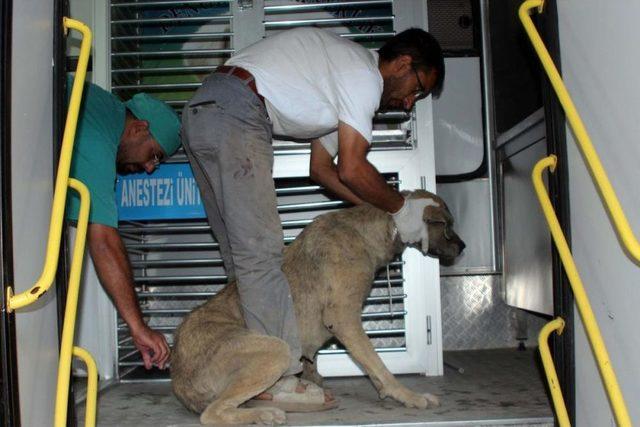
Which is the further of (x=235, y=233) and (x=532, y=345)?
(x=532, y=345)

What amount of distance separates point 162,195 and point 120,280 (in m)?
0.86

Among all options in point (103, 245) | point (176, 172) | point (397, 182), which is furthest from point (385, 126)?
point (103, 245)

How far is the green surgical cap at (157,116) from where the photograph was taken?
13.5ft

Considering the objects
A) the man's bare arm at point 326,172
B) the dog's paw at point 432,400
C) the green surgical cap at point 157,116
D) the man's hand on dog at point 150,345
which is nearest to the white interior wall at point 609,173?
the dog's paw at point 432,400

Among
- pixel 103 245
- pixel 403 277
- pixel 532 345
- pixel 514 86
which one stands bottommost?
pixel 532 345

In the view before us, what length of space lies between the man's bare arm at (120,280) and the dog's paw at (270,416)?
2.37ft

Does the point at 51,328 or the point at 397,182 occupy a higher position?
the point at 397,182

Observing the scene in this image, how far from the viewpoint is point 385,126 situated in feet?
15.2

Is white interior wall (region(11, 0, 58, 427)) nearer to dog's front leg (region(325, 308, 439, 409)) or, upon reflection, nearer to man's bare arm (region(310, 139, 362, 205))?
dog's front leg (region(325, 308, 439, 409))

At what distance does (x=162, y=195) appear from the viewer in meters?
4.42

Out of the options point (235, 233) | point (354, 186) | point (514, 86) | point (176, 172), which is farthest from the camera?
point (514, 86)

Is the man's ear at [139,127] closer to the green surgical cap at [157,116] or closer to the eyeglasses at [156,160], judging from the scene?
the green surgical cap at [157,116]

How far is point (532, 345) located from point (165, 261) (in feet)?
8.99

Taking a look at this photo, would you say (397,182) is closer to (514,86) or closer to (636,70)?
(514,86)
